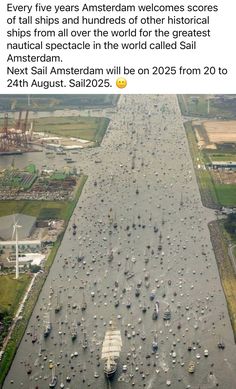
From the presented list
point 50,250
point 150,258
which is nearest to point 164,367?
point 150,258

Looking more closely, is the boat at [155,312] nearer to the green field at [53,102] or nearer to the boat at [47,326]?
the boat at [47,326]

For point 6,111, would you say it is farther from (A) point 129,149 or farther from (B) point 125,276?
(B) point 125,276

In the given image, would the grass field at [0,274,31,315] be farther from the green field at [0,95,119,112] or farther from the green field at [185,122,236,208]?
the green field at [0,95,119,112]

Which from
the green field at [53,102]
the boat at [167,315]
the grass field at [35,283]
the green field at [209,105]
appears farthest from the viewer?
the green field at [53,102]

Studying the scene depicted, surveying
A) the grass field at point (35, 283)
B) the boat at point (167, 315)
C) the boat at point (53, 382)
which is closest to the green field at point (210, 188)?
the grass field at point (35, 283)

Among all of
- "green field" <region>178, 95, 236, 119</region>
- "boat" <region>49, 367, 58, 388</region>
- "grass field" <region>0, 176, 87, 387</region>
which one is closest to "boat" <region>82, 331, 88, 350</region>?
"boat" <region>49, 367, 58, 388</region>

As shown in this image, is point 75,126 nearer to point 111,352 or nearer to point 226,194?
point 226,194
